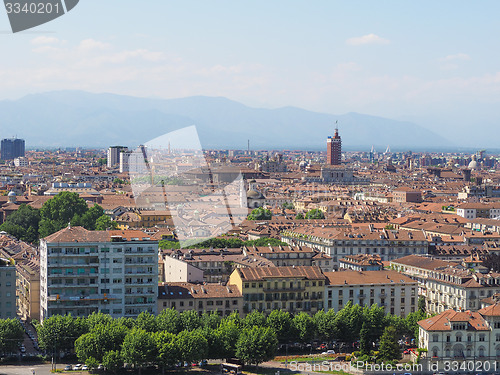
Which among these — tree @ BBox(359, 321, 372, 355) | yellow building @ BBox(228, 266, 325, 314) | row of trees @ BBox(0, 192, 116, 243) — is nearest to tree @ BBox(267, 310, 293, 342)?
yellow building @ BBox(228, 266, 325, 314)

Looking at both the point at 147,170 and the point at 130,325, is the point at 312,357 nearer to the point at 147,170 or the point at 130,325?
the point at 130,325

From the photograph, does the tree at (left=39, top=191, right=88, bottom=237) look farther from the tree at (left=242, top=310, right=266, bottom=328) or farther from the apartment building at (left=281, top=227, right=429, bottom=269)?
the tree at (left=242, top=310, right=266, bottom=328)

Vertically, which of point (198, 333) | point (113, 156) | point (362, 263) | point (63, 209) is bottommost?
point (198, 333)

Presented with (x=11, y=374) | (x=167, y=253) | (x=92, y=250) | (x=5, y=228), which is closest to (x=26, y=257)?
(x=167, y=253)

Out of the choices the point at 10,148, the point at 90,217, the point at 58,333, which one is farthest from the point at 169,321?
the point at 10,148

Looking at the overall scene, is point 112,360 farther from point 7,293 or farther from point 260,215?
point 260,215

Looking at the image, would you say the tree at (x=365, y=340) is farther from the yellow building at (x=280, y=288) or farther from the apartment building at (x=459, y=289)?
the apartment building at (x=459, y=289)

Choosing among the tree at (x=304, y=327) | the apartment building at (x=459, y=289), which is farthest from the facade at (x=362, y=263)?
the tree at (x=304, y=327)

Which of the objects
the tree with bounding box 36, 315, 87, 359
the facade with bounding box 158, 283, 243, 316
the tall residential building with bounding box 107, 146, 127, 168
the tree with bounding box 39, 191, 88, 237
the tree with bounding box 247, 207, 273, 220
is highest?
the tall residential building with bounding box 107, 146, 127, 168
